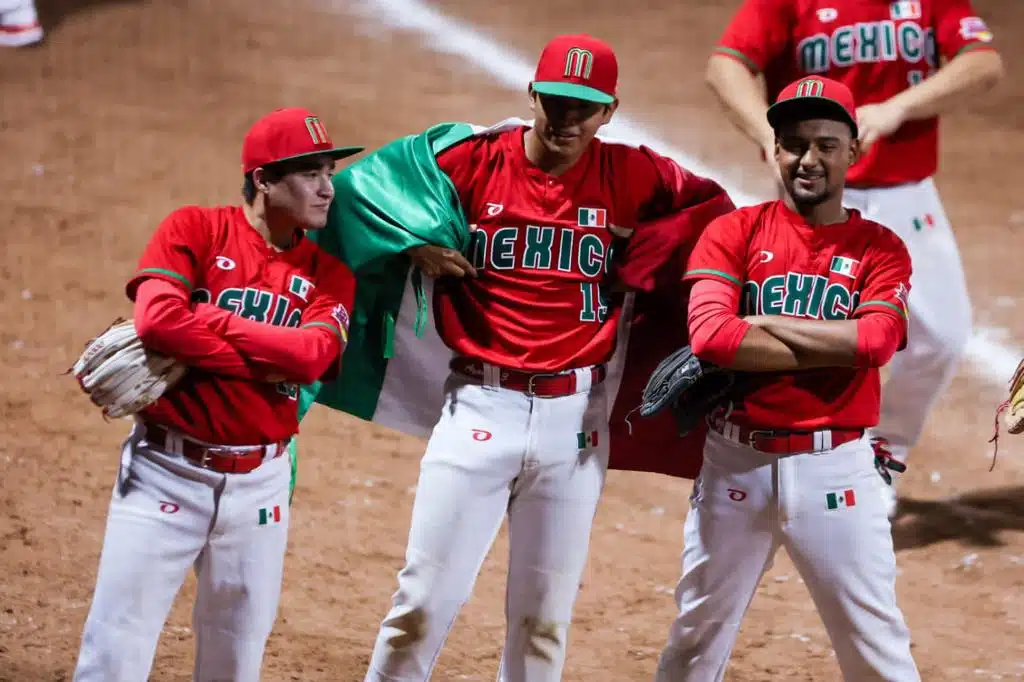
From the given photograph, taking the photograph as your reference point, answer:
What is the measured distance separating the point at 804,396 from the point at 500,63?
915 centimetres

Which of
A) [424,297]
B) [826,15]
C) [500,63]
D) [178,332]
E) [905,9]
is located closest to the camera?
[178,332]

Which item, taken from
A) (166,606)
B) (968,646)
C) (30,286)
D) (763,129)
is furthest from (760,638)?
(30,286)

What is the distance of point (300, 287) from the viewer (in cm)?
476

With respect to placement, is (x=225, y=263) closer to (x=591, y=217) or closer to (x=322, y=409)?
(x=591, y=217)

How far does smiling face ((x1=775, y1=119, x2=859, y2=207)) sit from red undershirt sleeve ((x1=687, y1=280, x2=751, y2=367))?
0.38m

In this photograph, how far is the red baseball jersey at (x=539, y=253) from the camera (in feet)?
16.2

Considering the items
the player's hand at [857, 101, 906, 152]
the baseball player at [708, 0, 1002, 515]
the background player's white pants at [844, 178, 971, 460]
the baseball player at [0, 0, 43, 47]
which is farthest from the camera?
the baseball player at [0, 0, 43, 47]

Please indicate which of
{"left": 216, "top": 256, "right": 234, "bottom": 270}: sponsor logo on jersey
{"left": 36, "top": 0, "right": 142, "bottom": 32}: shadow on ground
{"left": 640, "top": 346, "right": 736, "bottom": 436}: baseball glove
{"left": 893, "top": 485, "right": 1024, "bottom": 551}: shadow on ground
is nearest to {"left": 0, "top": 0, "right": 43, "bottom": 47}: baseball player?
{"left": 36, "top": 0, "right": 142, "bottom": 32}: shadow on ground

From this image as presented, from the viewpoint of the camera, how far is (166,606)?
4.61 metres

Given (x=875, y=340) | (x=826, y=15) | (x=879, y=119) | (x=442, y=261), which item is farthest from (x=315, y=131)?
(x=826, y=15)

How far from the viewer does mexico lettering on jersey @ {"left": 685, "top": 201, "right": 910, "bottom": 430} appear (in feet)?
15.4

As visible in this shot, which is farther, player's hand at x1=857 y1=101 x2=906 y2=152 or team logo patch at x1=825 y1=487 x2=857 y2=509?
player's hand at x1=857 y1=101 x2=906 y2=152

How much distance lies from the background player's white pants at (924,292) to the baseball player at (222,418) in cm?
304

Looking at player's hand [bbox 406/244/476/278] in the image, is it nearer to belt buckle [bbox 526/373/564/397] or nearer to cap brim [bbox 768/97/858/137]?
belt buckle [bbox 526/373/564/397]
